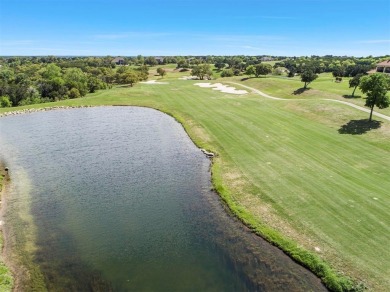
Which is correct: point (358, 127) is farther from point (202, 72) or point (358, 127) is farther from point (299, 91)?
point (202, 72)

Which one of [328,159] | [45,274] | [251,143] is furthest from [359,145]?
[45,274]

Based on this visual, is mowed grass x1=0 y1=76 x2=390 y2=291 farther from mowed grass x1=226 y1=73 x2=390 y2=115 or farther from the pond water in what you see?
mowed grass x1=226 y1=73 x2=390 y2=115

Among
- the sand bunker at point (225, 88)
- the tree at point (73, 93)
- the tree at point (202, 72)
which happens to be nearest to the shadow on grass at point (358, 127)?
the sand bunker at point (225, 88)

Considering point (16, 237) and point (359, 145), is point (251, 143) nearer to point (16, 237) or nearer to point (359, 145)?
point (359, 145)

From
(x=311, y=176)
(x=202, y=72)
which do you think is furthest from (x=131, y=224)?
(x=202, y=72)

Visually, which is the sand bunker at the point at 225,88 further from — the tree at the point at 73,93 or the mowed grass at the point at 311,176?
the tree at the point at 73,93
